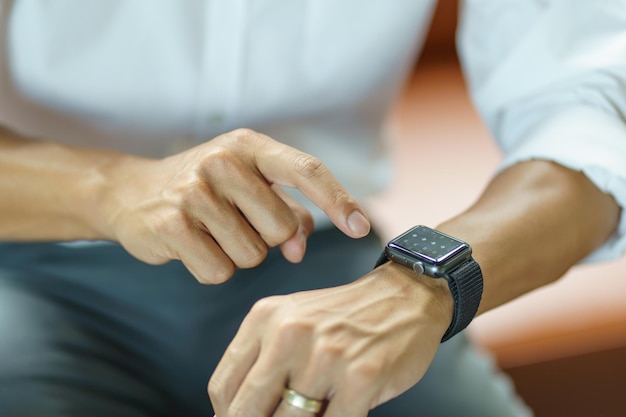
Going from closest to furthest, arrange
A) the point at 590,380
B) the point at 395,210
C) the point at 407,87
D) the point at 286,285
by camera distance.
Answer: the point at 286,285, the point at 590,380, the point at 395,210, the point at 407,87

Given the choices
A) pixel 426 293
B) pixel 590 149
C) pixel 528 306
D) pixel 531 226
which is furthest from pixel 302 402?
pixel 528 306

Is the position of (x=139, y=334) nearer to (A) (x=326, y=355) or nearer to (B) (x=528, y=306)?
(A) (x=326, y=355)

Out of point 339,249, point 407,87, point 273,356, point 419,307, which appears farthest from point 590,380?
point 407,87

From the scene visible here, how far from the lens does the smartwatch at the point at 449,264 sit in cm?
68

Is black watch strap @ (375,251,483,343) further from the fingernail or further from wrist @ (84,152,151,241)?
wrist @ (84,152,151,241)

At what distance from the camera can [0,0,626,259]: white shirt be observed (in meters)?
0.92

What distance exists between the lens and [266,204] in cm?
72

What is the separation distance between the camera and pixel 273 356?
0.61 meters

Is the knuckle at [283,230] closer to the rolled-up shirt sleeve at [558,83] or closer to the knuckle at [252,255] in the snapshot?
the knuckle at [252,255]

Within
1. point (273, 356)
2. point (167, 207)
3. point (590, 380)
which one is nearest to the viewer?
point (273, 356)

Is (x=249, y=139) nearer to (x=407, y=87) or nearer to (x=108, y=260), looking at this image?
(x=108, y=260)

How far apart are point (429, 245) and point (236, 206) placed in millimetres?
172

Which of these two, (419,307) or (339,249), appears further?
(339,249)

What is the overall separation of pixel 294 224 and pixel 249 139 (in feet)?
0.28
